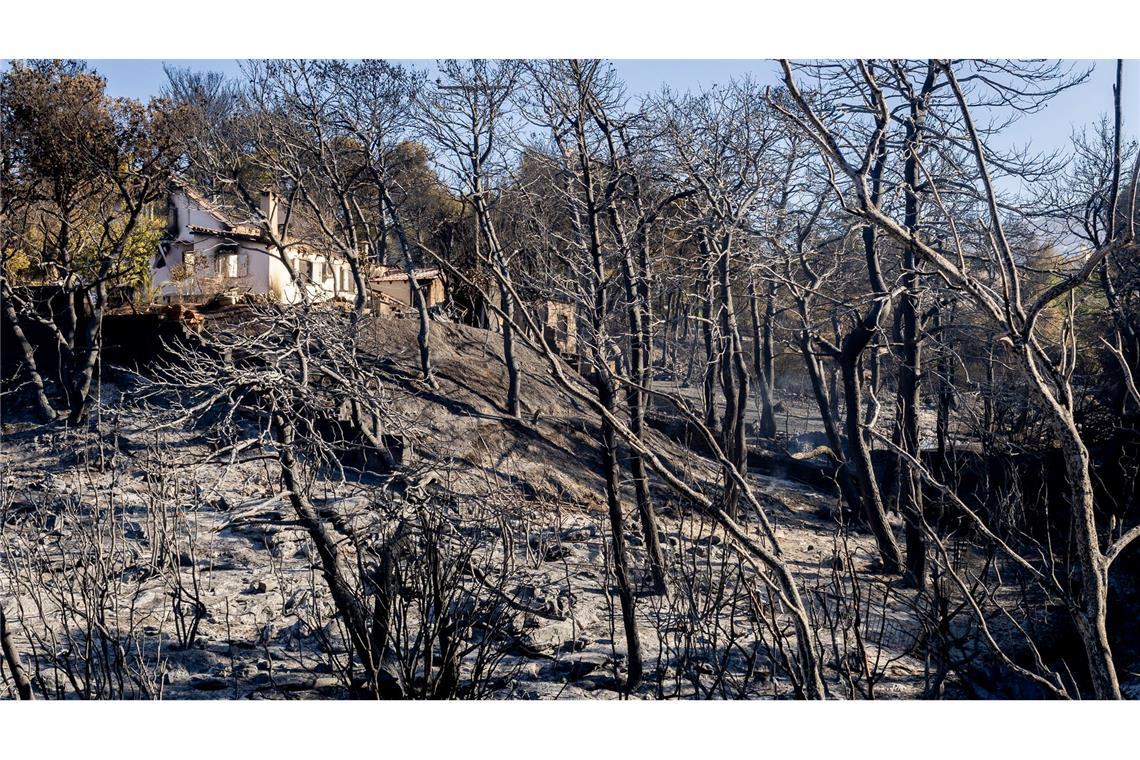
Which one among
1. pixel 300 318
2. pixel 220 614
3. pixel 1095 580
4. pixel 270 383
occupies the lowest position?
pixel 220 614

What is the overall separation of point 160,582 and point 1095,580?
5529mm

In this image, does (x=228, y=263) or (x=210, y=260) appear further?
(x=228, y=263)

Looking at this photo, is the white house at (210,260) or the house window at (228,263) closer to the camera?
the white house at (210,260)

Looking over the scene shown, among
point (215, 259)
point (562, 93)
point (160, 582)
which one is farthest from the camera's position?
point (215, 259)

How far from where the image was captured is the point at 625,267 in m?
5.89

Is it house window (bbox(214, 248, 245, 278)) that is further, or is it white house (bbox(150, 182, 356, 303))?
house window (bbox(214, 248, 245, 278))

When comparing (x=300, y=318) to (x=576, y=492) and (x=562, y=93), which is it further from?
(x=576, y=492)

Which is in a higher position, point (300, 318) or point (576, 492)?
point (300, 318)

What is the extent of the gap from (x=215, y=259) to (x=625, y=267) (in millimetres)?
9016

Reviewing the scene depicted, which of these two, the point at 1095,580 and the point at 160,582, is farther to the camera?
the point at 160,582
